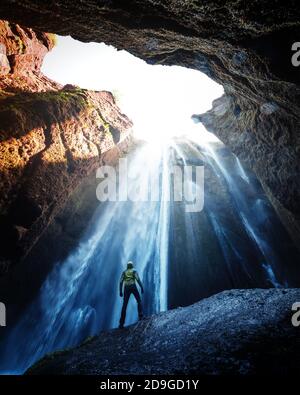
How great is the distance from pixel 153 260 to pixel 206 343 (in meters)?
11.5

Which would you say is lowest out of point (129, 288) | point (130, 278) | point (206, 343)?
point (206, 343)

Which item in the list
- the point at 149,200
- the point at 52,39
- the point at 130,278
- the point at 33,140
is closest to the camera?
the point at 130,278

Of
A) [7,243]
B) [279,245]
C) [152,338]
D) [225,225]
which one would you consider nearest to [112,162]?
[225,225]

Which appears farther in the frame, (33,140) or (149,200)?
(149,200)

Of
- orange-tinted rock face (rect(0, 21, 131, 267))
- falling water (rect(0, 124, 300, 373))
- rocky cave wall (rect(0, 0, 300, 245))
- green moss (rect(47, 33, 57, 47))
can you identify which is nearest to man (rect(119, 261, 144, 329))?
orange-tinted rock face (rect(0, 21, 131, 267))

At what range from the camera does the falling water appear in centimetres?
1380

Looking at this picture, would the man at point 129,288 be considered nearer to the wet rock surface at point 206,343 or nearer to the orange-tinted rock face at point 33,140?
the wet rock surface at point 206,343

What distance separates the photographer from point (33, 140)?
A: 35.1 feet

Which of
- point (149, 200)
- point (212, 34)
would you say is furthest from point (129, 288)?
point (149, 200)

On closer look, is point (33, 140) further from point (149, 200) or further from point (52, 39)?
point (149, 200)

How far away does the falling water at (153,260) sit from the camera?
1380 cm

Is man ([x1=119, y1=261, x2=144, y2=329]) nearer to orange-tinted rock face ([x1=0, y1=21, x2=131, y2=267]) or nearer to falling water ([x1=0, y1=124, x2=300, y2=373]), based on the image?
orange-tinted rock face ([x1=0, y1=21, x2=131, y2=267])

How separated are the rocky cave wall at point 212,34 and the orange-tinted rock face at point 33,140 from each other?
365cm

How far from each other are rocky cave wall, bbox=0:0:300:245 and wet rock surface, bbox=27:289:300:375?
21.9ft
